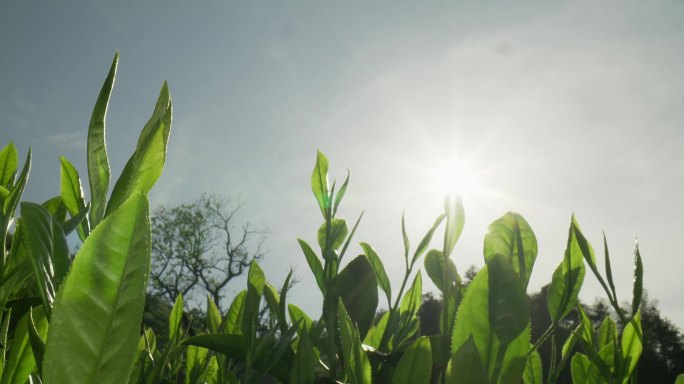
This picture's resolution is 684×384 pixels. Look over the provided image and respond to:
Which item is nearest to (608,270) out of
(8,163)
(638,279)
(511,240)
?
(638,279)

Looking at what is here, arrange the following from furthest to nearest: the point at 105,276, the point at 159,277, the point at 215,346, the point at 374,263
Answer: the point at 159,277 < the point at 374,263 < the point at 215,346 < the point at 105,276

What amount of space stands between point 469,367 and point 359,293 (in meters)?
0.46

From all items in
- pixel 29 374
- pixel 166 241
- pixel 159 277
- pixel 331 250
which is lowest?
pixel 29 374

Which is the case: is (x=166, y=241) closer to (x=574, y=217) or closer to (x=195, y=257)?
(x=195, y=257)

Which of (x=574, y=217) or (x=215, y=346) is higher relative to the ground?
(x=574, y=217)

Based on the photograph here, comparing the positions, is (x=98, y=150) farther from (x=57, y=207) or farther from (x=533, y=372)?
(x=533, y=372)

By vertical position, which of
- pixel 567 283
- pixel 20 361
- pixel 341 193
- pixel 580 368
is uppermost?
pixel 341 193

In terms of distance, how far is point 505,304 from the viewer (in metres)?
0.58

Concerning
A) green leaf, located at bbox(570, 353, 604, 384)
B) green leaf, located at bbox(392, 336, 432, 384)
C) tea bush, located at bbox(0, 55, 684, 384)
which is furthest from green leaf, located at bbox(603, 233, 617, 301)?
green leaf, located at bbox(392, 336, 432, 384)

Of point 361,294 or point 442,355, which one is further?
point 361,294

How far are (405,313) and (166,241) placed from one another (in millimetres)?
39679

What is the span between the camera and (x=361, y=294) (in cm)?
99

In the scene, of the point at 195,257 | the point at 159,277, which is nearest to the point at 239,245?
the point at 195,257

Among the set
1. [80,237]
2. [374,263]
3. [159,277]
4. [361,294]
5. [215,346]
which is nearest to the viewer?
[80,237]
